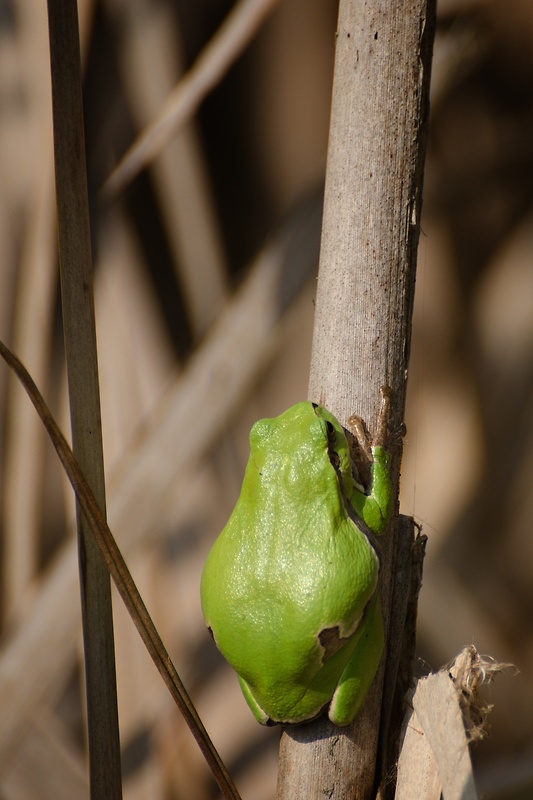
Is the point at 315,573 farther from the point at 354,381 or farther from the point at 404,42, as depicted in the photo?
the point at 404,42

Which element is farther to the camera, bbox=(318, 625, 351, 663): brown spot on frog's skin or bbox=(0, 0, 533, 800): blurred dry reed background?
bbox=(0, 0, 533, 800): blurred dry reed background

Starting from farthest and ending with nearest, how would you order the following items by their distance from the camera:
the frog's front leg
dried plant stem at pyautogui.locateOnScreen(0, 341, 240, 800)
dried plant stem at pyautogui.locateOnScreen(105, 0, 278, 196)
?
dried plant stem at pyautogui.locateOnScreen(105, 0, 278, 196) < the frog's front leg < dried plant stem at pyautogui.locateOnScreen(0, 341, 240, 800)

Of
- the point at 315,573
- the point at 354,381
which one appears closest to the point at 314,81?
the point at 354,381

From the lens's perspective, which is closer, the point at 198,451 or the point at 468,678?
the point at 468,678

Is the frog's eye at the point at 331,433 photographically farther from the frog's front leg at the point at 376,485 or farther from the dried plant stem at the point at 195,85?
the dried plant stem at the point at 195,85

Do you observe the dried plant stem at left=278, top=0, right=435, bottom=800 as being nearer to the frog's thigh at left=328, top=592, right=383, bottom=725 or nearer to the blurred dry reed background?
the frog's thigh at left=328, top=592, right=383, bottom=725

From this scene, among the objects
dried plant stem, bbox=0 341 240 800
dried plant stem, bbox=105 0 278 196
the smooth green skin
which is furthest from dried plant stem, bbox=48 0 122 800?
dried plant stem, bbox=105 0 278 196

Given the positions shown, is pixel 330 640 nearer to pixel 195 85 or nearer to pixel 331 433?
pixel 331 433
